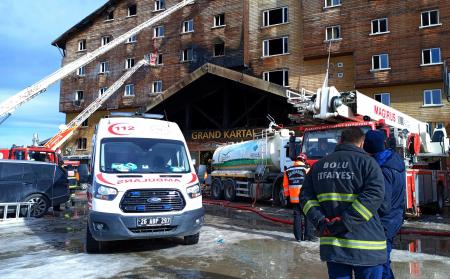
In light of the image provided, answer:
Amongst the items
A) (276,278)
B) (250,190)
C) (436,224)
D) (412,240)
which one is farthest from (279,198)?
(276,278)

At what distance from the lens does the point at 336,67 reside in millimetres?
27734

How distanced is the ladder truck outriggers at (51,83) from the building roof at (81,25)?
505 centimetres

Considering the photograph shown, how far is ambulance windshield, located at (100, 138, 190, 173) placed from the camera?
7.54 metres

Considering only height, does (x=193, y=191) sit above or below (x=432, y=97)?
below

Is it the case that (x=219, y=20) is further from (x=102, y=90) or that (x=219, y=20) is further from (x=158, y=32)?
(x=102, y=90)

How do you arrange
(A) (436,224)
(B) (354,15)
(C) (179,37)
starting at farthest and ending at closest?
(C) (179,37)
(B) (354,15)
(A) (436,224)

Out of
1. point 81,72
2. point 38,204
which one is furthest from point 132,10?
point 38,204

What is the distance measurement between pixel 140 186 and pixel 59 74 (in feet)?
87.4

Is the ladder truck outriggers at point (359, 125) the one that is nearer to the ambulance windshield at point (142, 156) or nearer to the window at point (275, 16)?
the ambulance windshield at point (142, 156)

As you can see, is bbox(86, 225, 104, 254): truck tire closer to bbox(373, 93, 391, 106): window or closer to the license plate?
the license plate

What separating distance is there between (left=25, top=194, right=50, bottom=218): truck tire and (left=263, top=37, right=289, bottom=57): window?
21.2 metres

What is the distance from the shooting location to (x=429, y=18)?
2491cm

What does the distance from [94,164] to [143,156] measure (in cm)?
89

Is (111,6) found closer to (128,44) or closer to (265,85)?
(128,44)
